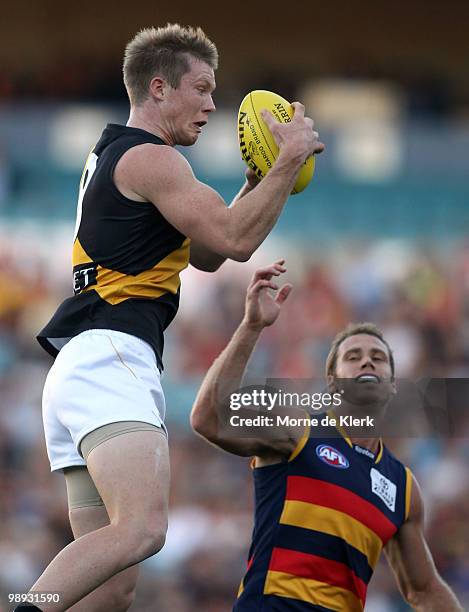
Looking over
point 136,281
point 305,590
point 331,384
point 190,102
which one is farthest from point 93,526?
point 190,102

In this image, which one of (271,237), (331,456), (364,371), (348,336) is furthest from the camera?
(271,237)

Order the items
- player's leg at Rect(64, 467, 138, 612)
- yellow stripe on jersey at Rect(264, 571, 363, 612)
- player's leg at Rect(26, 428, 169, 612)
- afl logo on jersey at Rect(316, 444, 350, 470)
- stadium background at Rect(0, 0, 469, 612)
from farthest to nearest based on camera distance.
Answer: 1. stadium background at Rect(0, 0, 469, 612)
2. afl logo on jersey at Rect(316, 444, 350, 470)
3. yellow stripe on jersey at Rect(264, 571, 363, 612)
4. player's leg at Rect(64, 467, 138, 612)
5. player's leg at Rect(26, 428, 169, 612)

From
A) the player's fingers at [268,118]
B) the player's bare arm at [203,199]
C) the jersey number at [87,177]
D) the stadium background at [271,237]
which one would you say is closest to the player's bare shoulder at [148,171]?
the player's bare arm at [203,199]

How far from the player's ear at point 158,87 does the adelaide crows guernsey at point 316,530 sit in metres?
1.61

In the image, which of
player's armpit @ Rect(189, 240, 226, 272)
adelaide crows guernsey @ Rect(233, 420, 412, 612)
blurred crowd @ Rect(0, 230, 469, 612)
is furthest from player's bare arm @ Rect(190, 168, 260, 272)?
blurred crowd @ Rect(0, 230, 469, 612)

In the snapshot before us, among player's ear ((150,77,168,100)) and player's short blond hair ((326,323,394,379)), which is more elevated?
player's ear ((150,77,168,100))

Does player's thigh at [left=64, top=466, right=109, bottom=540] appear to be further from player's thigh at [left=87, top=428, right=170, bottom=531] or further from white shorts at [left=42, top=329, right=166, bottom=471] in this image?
player's thigh at [left=87, top=428, right=170, bottom=531]

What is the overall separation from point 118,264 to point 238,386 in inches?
38.2

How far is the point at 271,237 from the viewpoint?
13180 millimetres

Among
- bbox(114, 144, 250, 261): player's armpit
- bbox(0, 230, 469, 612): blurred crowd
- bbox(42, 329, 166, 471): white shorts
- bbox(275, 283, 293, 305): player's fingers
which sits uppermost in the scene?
bbox(114, 144, 250, 261): player's armpit

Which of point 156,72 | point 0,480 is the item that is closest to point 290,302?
point 0,480

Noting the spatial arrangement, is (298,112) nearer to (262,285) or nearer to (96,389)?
(262,285)

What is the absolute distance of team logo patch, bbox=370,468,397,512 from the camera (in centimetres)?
519

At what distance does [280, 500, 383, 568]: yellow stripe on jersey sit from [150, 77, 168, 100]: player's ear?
181 cm
